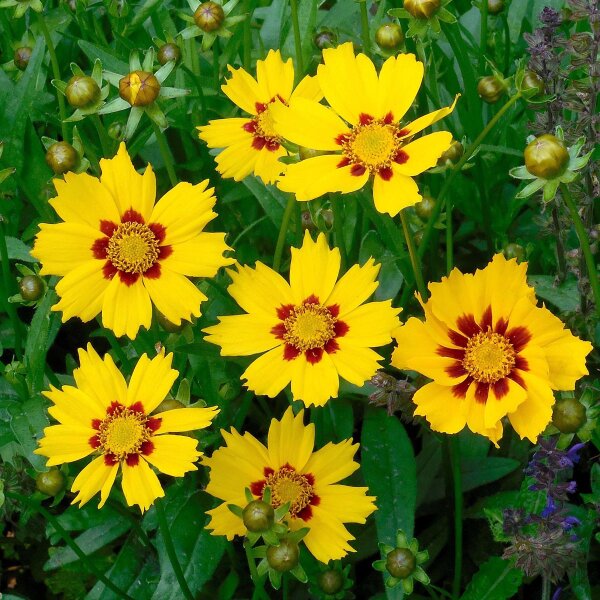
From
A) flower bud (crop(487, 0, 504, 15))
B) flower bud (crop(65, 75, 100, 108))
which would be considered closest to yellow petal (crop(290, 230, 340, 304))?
flower bud (crop(65, 75, 100, 108))

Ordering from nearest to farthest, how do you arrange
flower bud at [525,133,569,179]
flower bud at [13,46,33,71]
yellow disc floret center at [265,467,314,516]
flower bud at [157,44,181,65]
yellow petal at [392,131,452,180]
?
flower bud at [525,133,569,179] < yellow petal at [392,131,452,180] < yellow disc floret center at [265,467,314,516] < flower bud at [157,44,181,65] < flower bud at [13,46,33,71]

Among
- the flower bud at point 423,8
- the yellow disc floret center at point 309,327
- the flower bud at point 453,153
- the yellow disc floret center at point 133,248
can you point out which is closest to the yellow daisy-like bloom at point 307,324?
the yellow disc floret center at point 309,327

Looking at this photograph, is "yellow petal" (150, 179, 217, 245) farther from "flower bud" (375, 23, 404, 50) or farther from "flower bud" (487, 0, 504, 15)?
"flower bud" (487, 0, 504, 15)

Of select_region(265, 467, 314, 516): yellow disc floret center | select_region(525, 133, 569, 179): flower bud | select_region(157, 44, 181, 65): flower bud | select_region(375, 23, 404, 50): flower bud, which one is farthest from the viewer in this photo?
select_region(157, 44, 181, 65): flower bud

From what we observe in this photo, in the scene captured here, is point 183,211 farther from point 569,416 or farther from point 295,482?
point 569,416

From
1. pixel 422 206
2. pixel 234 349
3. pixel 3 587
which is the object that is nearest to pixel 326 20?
pixel 422 206

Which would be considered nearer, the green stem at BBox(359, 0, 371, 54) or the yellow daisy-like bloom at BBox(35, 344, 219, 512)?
the yellow daisy-like bloom at BBox(35, 344, 219, 512)

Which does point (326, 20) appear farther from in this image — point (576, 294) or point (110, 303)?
point (110, 303)
